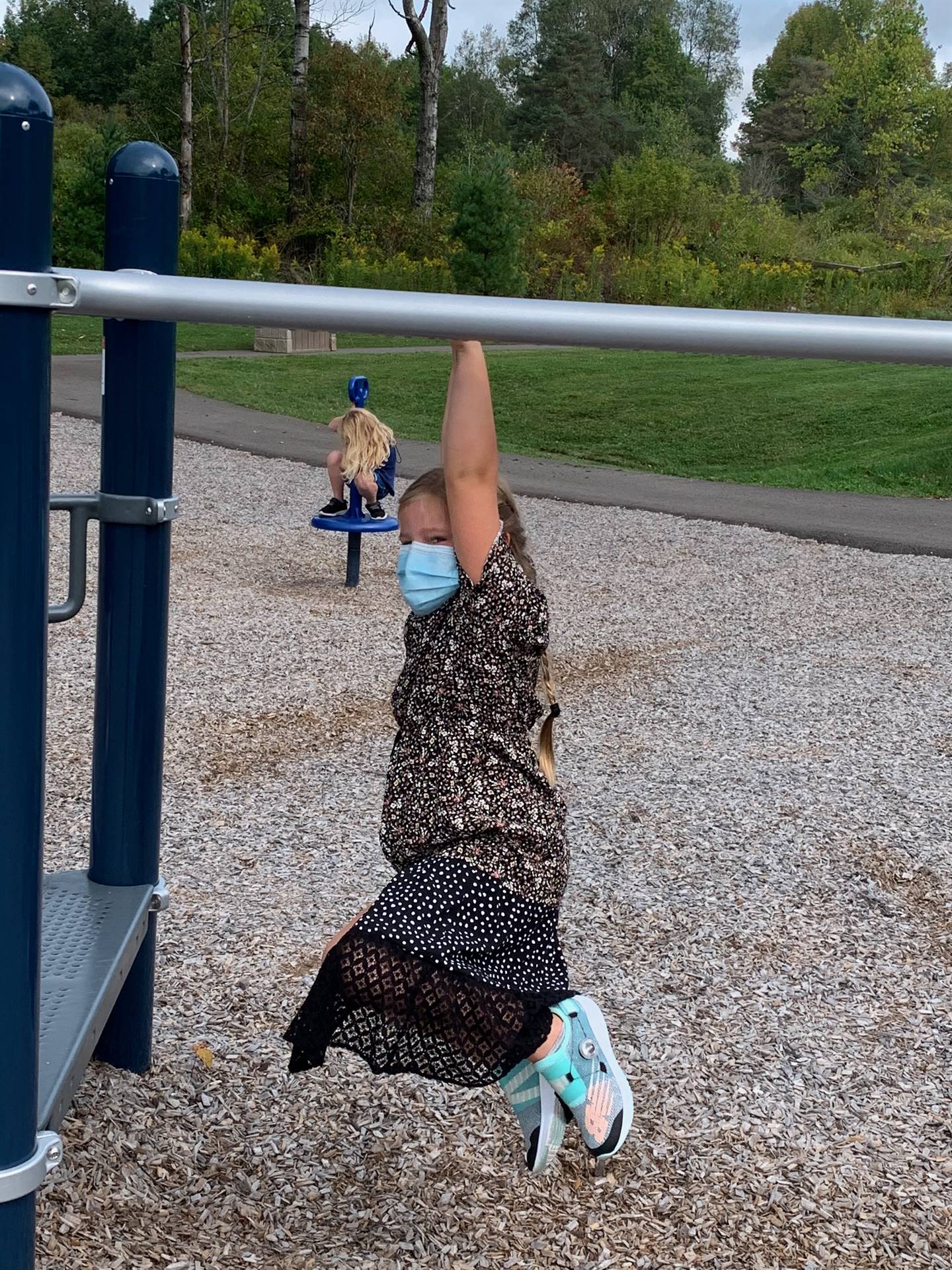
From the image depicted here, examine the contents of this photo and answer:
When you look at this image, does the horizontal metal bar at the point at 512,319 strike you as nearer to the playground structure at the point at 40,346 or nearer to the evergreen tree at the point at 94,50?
the playground structure at the point at 40,346

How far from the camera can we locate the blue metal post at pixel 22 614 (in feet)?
4.43

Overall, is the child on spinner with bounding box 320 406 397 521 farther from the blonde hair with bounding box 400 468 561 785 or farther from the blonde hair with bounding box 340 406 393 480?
the blonde hair with bounding box 400 468 561 785

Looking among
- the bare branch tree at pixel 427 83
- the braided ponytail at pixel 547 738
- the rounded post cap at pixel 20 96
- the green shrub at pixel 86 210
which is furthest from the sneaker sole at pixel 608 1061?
the bare branch tree at pixel 427 83

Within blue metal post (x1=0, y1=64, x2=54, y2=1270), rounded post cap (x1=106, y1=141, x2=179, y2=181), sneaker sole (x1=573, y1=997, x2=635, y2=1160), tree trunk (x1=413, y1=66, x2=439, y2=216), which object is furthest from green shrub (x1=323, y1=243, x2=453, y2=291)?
blue metal post (x1=0, y1=64, x2=54, y2=1270)

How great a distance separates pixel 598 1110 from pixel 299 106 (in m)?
26.3

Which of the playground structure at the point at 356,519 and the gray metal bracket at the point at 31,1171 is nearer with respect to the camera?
the gray metal bracket at the point at 31,1171

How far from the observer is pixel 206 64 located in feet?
114

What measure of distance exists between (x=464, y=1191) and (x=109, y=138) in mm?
22414

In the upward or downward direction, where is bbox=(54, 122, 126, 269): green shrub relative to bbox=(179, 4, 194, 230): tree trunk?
downward

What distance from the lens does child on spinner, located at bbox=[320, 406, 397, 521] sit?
22.0 feet

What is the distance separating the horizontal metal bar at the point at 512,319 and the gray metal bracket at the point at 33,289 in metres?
0.03

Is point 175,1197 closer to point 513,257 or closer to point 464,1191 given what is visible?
point 464,1191

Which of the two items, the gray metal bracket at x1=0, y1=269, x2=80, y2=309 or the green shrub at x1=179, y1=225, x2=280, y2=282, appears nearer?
the gray metal bracket at x1=0, y1=269, x2=80, y2=309

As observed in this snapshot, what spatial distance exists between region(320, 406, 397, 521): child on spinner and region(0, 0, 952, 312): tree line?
51.5 ft
